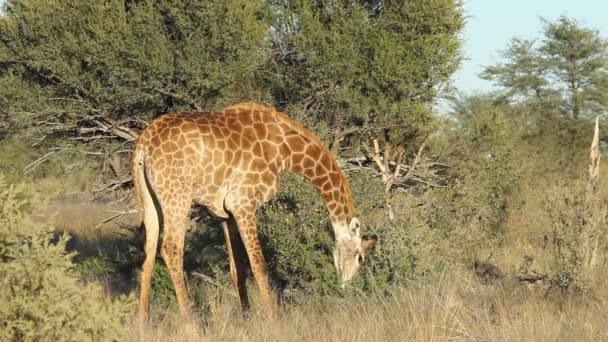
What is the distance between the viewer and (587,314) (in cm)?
754

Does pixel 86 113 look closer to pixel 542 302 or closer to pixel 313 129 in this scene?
pixel 313 129

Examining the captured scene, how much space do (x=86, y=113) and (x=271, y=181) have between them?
16.9 ft

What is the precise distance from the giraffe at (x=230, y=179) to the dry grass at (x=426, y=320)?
0.56 meters

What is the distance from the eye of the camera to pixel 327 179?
959 cm

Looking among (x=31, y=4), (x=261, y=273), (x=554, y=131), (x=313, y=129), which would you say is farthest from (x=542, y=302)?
(x=554, y=131)

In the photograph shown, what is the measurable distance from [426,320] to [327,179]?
2.58m

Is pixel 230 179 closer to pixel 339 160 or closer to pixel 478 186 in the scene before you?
pixel 339 160

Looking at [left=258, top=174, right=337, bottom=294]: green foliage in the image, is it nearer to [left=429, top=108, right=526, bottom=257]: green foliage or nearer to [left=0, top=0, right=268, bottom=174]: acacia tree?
[left=429, top=108, right=526, bottom=257]: green foliage

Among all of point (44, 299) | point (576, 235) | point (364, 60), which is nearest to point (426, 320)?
point (576, 235)

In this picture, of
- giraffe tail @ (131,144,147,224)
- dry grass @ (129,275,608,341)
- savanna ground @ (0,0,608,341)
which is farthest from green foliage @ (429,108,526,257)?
giraffe tail @ (131,144,147,224)

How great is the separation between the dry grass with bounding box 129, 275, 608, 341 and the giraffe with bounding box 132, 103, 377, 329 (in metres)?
0.56

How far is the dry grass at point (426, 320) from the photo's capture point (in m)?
6.98

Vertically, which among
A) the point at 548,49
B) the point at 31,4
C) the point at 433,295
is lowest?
the point at 433,295

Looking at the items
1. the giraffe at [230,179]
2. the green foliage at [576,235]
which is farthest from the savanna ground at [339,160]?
the giraffe at [230,179]
